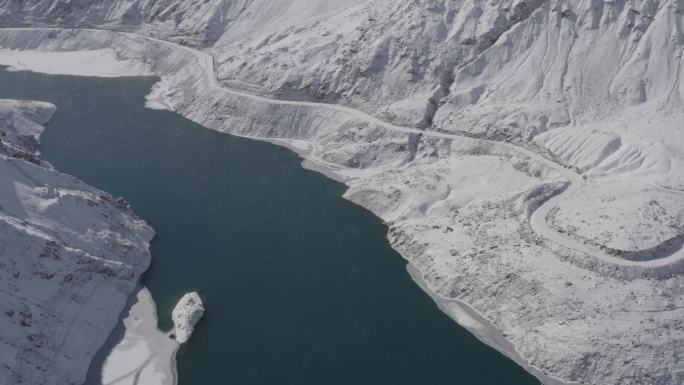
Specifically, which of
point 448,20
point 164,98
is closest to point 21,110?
point 164,98

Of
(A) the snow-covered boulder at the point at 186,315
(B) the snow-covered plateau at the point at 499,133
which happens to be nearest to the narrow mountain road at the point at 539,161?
(B) the snow-covered plateau at the point at 499,133

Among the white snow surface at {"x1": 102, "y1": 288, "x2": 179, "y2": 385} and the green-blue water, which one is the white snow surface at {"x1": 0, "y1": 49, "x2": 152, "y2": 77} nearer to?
the green-blue water

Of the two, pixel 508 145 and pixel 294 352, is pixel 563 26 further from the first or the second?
pixel 294 352

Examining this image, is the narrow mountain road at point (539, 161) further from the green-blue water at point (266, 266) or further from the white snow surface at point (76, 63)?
the white snow surface at point (76, 63)

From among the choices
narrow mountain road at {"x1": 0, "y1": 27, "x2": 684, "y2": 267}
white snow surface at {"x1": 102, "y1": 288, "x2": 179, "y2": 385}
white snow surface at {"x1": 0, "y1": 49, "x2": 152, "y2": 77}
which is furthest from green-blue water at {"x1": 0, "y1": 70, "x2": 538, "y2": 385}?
white snow surface at {"x1": 0, "y1": 49, "x2": 152, "y2": 77}

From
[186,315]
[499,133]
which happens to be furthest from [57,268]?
[499,133]

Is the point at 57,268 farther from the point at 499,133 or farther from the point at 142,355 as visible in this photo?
the point at 499,133
